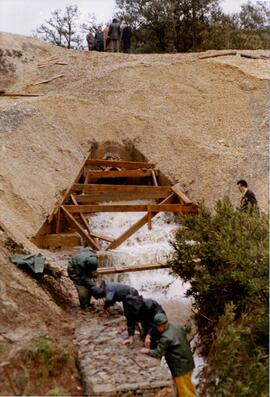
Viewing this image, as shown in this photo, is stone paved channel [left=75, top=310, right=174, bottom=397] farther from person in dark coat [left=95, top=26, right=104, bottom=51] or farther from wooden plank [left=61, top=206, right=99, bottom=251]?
person in dark coat [left=95, top=26, right=104, bottom=51]

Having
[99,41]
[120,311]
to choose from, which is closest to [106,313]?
[120,311]

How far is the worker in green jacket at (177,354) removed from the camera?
7.93 m

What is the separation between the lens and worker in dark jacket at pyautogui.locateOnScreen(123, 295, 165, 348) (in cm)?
833

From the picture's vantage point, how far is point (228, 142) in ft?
61.6

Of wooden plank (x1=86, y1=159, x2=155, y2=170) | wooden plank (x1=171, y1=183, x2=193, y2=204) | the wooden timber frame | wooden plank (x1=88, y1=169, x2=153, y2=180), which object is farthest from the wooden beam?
wooden plank (x1=86, y1=159, x2=155, y2=170)

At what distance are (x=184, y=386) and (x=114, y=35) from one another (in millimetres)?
21874

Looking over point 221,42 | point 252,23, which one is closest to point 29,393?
point 221,42

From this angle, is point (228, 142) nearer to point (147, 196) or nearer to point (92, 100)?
point (147, 196)

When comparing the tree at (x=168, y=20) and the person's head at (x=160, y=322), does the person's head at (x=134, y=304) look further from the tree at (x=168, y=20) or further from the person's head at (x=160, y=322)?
the tree at (x=168, y=20)

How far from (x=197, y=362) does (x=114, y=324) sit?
1.98 m

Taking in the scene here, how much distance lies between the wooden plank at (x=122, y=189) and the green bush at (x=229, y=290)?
560cm

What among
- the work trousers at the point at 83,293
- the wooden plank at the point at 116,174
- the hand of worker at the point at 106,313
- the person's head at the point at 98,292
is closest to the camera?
the person's head at the point at 98,292

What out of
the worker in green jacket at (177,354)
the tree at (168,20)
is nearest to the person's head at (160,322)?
the worker in green jacket at (177,354)

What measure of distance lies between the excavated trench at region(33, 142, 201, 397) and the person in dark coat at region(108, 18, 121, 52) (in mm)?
11395
